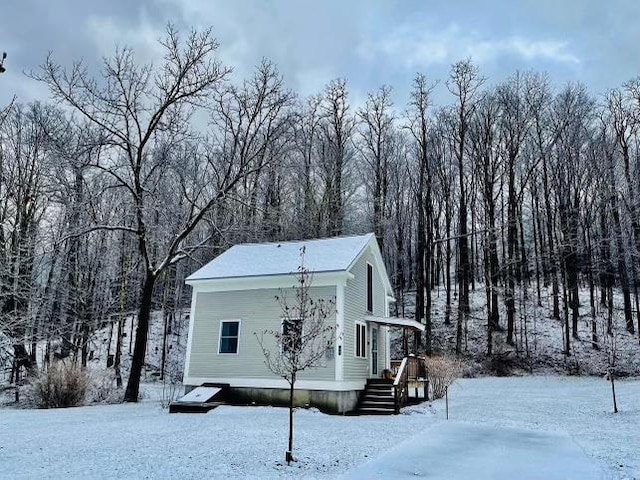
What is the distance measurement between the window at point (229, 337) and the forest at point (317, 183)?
3.05 metres

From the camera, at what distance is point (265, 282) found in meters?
16.1

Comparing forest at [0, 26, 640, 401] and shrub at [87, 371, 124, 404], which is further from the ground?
forest at [0, 26, 640, 401]

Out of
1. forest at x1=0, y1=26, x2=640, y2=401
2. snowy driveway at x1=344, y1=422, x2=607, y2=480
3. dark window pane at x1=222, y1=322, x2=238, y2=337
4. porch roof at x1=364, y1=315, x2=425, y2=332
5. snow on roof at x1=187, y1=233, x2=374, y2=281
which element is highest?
forest at x1=0, y1=26, x2=640, y2=401

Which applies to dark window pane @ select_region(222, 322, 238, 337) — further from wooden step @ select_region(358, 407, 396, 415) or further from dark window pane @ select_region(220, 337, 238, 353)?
wooden step @ select_region(358, 407, 396, 415)

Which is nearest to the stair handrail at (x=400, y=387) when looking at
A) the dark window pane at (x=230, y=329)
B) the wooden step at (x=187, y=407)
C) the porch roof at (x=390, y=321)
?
the porch roof at (x=390, y=321)

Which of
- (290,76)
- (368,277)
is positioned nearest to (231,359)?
(368,277)

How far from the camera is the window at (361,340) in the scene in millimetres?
16439

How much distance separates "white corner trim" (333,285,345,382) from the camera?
14.6 meters

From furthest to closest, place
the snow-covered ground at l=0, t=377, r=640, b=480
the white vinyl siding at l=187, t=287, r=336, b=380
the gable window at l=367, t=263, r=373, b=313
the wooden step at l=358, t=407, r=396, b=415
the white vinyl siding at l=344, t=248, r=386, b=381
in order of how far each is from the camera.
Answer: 1. the gable window at l=367, t=263, r=373, b=313
2. the white vinyl siding at l=187, t=287, r=336, b=380
3. the white vinyl siding at l=344, t=248, r=386, b=381
4. the wooden step at l=358, t=407, r=396, b=415
5. the snow-covered ground at l=0, t=377, r=640, b=480

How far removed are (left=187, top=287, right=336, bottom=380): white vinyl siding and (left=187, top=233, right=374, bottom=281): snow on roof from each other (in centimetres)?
68

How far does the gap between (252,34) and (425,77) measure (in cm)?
1509

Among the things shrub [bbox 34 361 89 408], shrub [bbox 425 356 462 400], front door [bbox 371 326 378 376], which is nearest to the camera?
shrub [bbox 34 361 89 408]

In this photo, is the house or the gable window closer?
the house

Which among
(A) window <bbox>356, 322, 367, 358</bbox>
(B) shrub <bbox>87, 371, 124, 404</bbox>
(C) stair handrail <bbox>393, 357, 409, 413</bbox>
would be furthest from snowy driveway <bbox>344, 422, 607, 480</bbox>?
(B) shrub <bbox>87, 371, 124, 404</bbox>
